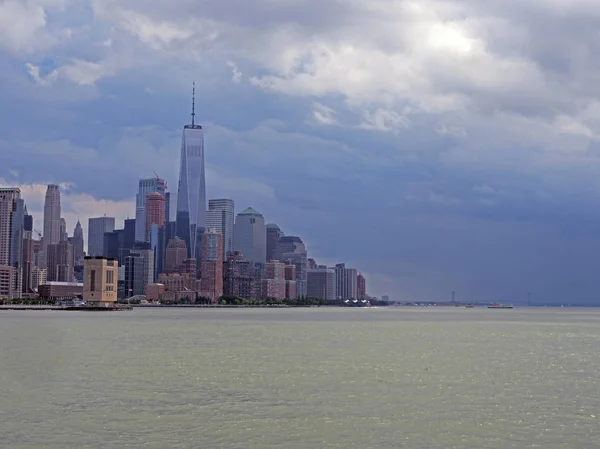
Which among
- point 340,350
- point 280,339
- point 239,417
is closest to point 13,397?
point 239,417

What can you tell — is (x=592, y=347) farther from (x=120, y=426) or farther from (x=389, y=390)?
(x=120, y=426)

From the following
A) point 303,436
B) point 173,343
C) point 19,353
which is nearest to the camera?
point 303,436

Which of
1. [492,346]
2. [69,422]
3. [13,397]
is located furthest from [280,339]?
[69,422]

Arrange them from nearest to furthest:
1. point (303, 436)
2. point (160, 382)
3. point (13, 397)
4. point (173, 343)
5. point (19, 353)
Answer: point (303, 436) < point (13, 397) < point (160, 382) < point (19, 353) < point (173, 343)

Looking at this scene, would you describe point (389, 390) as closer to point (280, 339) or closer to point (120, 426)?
point (120, 426)

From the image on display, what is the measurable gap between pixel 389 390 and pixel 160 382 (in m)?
16.8

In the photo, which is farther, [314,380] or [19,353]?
[19,353]

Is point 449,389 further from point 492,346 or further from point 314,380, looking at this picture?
point 492,346

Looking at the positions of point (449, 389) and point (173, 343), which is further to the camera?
point (173, 343)

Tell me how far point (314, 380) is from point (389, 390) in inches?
296

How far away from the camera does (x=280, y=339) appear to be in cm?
11381

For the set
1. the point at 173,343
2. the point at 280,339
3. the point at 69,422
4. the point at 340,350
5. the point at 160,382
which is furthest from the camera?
the point at 280,339

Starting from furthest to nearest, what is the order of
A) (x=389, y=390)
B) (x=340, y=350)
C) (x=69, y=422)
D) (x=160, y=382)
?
(x=340, y=350), (x=160, y=382), (x=389, y=390), (x=69, y=422)

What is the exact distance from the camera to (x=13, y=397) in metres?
49.4
